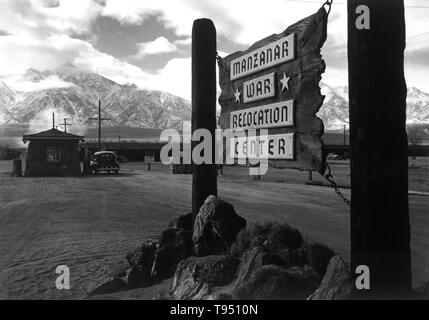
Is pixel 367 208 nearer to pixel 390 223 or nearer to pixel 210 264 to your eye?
pixel 390 223

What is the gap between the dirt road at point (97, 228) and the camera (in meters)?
4.91

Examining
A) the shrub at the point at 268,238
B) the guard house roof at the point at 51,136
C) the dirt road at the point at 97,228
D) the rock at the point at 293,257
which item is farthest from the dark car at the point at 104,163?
the rock at the point at 293,257

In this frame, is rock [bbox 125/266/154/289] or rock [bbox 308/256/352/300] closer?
rock [bbox 308/256/352/300]

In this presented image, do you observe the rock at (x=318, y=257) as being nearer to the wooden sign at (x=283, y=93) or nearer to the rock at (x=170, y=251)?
the wooden sign at (x=283, y=93)

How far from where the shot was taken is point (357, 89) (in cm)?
260

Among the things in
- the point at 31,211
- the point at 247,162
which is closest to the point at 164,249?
the point at 247,162

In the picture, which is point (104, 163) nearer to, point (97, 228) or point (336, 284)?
point (97, 228)

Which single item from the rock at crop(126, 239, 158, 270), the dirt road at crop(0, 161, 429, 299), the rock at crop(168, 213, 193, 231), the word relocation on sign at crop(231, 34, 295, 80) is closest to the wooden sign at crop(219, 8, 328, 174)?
the word relocation on sign at crop(231, 34, 295, 80)

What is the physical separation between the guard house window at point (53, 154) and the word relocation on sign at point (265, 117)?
27.9m

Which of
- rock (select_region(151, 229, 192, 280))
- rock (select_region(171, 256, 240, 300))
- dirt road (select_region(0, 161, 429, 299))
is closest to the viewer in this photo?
rock (select_region(171, 256, 240, 300))

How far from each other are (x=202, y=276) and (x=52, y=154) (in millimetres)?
28822

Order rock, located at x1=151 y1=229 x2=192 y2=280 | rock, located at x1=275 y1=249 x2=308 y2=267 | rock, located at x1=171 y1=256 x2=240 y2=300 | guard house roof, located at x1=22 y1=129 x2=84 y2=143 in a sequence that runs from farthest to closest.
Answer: guard house roof, located at x1=22 y1=129 x2=84 y2=143, rock, located at x1=151 y1=229 x2=192 y2=280, rock, located at x1=275 y1=249 x2=308 y2=267, rock, located at x1=171 y1=256 x2=240 y2=300

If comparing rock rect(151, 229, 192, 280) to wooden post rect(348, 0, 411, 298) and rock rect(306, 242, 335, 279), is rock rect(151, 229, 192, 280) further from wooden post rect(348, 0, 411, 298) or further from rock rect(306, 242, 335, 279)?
wooden post rect(348, 0, 411, 298)

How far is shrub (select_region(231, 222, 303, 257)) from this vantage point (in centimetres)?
372
